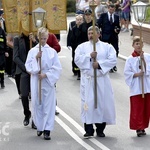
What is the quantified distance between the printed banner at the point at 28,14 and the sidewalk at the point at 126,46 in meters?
10.6

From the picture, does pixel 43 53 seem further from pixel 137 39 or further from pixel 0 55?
pixel 0 55

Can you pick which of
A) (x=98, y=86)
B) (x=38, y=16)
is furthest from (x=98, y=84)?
(x=38, y=16)

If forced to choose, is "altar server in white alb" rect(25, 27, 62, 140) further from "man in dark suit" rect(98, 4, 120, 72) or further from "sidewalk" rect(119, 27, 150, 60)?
"sidewalk" rect(119, 27, 150, 60)

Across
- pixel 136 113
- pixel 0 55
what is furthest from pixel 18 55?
pixel 0 55

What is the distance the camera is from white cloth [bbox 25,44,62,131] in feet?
42.9

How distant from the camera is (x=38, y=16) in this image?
13.4 m

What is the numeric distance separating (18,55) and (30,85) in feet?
2.30

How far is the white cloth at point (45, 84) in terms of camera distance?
13.1m

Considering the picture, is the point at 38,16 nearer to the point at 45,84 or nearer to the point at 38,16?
the point at 38,16

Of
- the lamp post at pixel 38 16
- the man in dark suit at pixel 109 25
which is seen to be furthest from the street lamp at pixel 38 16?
the man in dark suit at pixel 109 25

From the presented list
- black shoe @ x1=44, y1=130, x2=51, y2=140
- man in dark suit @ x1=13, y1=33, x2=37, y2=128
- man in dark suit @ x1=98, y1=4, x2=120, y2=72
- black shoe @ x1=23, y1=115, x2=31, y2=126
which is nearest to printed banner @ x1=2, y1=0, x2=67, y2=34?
man in dark suit @ x1=13, y1=33, x2=37, y2=128

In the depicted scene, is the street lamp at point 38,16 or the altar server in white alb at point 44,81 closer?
the altar server in white alb at point 44,81

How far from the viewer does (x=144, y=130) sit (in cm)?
1341

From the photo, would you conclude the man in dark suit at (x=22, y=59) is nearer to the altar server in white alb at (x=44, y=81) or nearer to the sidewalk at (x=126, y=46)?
the altar server in white alb at (x=44, y=81)
